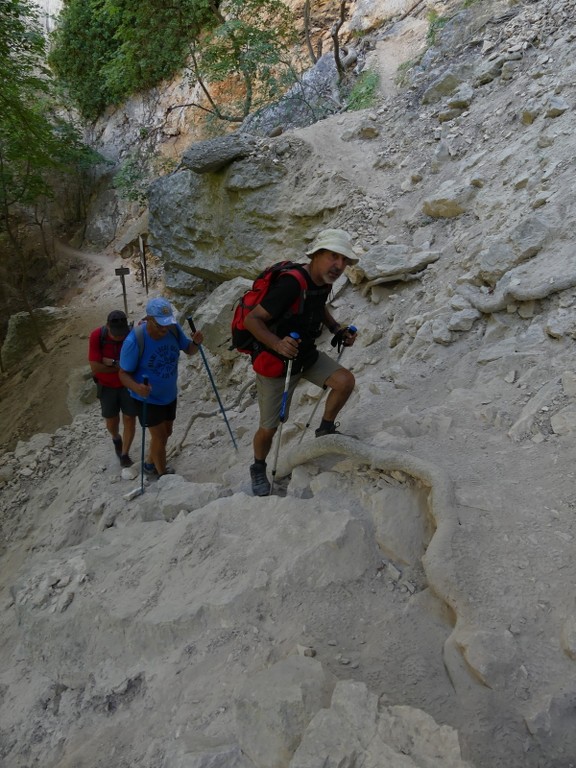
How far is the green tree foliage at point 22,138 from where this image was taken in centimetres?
1035

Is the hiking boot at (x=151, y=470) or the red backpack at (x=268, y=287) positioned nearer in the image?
the red backpack at (x=268, y=287)

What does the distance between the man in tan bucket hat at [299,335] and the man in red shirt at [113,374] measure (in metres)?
1.95

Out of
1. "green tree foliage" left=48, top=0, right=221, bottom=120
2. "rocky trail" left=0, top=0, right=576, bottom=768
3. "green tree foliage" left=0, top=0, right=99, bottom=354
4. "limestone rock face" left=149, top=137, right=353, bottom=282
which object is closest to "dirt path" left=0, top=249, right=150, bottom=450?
"green tree foliage" left=0, top=0, right=99, bottom=354

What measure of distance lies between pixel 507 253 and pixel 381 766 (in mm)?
3861

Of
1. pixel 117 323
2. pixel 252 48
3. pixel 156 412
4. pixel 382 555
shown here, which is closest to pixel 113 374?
pixel 117 323

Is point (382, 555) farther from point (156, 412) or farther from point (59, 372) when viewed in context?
point (59, 372)

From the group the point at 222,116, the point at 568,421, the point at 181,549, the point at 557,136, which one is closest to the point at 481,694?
the point at 568,421

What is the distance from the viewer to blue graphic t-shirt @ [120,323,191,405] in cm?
438

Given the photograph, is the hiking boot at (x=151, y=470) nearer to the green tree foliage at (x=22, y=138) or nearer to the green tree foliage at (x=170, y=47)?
the green tree foliage at (x=22, y=138)

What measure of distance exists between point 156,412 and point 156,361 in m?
0.56

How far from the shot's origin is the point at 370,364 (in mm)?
5223

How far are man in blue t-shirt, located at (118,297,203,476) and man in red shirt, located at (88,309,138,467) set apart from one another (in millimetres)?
367

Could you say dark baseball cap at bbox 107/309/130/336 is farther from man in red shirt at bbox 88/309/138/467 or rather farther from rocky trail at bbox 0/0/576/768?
rocky trail at bbox 0/0/576/768

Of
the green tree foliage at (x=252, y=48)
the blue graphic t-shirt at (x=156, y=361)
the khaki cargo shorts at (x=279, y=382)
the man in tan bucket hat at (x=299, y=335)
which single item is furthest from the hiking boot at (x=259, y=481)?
the green tree foliage at (x=252, y=48)
